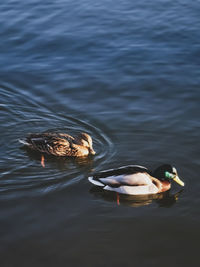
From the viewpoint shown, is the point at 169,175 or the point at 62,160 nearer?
the point at 169,175

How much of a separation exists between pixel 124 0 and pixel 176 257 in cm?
1473

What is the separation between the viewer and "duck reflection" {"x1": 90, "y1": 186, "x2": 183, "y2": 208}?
30.2 feet

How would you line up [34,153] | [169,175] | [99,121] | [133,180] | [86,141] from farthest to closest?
[99,121]
[34,153]
[86,141]
[169,175]
[133,180]

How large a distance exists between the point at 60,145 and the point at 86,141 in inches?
21.8

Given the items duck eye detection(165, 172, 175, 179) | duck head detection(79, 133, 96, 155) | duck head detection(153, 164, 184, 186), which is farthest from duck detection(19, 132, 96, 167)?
duck eye detection(165, 172, 175, 179)

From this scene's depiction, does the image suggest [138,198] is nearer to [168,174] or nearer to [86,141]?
[168,174]

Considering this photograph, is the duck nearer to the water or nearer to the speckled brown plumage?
the speckled brown plumage

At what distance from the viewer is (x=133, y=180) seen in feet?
30.7

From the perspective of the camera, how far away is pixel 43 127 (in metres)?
11.7

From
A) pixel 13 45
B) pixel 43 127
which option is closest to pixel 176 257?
pixel 43 127

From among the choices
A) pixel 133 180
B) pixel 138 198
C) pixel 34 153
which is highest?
pixel 34 153

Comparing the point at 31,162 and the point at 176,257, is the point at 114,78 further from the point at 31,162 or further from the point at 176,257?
the point at 176,257

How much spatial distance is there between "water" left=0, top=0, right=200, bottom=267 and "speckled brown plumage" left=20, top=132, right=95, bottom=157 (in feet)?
0.62

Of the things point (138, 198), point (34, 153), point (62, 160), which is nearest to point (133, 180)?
point (138, 198)
